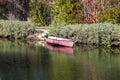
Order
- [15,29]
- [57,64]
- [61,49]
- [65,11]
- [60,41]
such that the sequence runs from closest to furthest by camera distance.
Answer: [57,64] → [61,49] → [60,41] → [15,29] → [65,11]

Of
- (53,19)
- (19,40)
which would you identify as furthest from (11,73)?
(53,19)

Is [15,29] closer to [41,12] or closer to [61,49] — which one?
[41,12]

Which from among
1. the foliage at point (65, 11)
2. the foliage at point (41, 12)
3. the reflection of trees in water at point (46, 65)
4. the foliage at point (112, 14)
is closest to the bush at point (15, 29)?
the foliage at point (65, 11)

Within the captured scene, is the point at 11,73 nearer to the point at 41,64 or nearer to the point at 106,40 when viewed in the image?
the point at 41,64

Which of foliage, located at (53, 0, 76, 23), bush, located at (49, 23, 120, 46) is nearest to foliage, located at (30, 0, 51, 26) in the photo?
foliage, located at (53, 0, 76, 23)

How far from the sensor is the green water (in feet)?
115

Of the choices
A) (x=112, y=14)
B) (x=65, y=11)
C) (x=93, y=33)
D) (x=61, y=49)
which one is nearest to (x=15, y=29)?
(x=65, y=11)

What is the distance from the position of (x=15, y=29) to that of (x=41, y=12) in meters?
9.16

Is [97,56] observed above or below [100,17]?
below

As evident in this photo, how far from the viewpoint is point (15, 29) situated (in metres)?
63.8

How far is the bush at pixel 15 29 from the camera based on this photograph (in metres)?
63.3

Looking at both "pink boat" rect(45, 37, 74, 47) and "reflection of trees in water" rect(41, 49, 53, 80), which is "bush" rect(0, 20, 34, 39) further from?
"reflection of trees in water" rect(41, 49, 53, 80)

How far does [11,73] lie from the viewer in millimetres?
35812

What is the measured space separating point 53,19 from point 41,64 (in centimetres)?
3052
